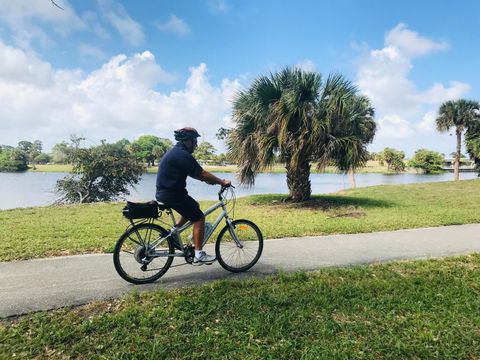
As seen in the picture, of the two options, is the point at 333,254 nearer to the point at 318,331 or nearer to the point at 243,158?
the point at 318,331

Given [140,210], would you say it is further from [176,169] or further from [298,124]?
[298,124]

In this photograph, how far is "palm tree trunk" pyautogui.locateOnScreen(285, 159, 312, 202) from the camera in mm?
12766

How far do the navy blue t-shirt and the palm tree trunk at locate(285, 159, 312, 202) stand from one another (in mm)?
8677

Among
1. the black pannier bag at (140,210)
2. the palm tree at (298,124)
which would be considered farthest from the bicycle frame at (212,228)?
the palm tree at (298,124)

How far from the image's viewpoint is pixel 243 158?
12.5 meters

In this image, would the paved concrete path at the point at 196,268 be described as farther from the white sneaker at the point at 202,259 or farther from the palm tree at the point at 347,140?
the palm tree at the point at 347,140

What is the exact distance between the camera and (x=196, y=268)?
16.4 ft

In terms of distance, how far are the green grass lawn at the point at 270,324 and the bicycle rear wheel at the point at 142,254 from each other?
1.83 ft

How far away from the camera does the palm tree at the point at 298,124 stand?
37.9 ft

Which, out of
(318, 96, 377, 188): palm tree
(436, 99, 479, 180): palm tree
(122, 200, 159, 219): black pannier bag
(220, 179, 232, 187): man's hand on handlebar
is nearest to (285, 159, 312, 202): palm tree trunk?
(318, 96, 377, 188): palm tree

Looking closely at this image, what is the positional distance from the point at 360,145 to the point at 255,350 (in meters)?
9.97

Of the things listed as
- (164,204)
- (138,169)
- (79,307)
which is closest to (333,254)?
(164,204)

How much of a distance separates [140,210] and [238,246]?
1489 mm

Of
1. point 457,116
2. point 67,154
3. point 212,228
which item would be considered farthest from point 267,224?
point 457,116
